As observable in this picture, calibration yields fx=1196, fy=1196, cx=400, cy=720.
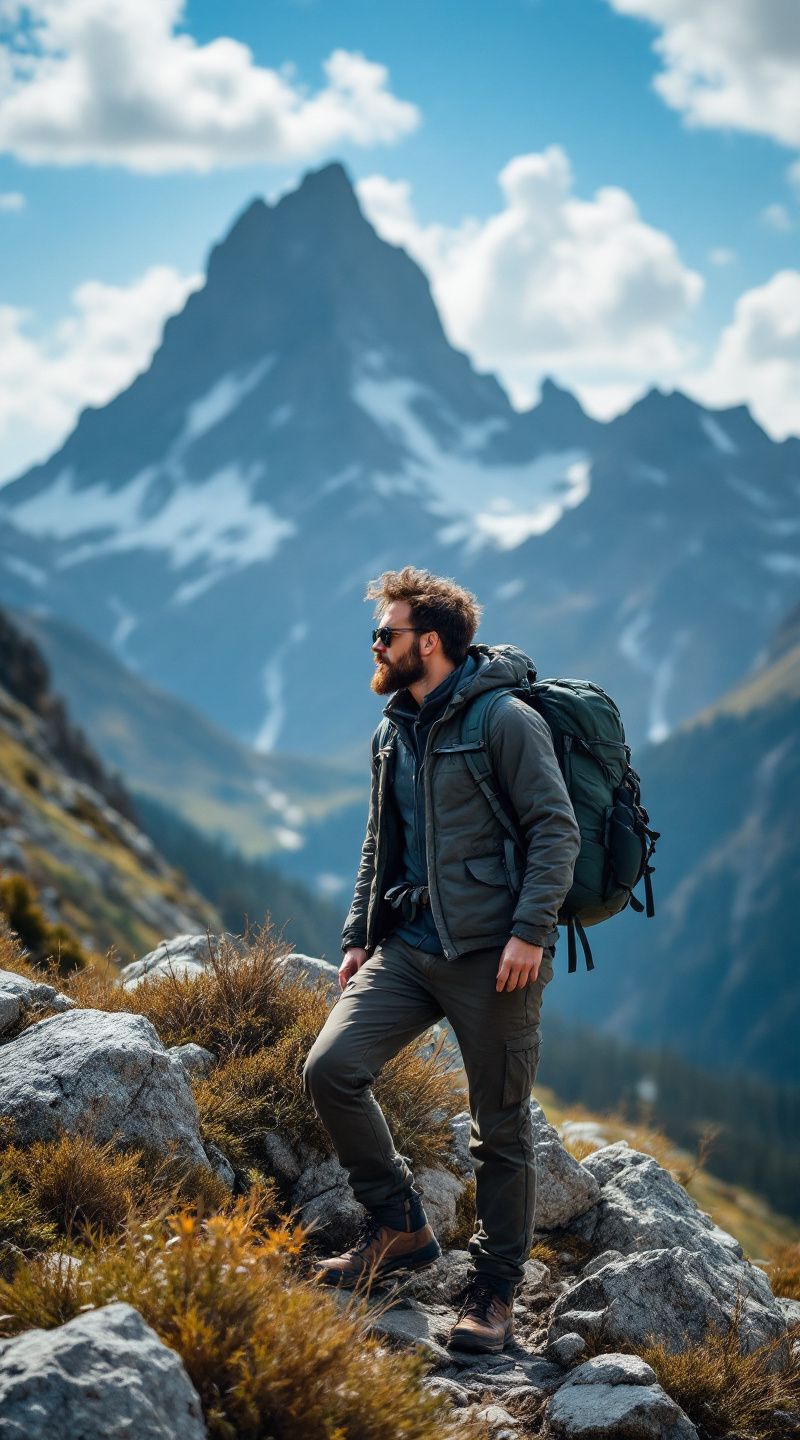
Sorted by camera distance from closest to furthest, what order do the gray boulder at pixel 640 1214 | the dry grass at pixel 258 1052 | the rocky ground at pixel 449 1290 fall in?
the rocky ground at pixel 449 1290
the dry grass at pixel 258 1052
the gray boulder at pixel 640 1214

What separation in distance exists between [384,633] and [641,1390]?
4.32 meters

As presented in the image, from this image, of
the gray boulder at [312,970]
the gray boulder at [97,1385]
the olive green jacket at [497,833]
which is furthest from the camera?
the gray boulder at [312,970]

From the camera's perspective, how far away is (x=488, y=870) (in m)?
6.77

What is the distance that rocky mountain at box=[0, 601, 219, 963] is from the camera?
3112cm

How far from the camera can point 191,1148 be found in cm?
697

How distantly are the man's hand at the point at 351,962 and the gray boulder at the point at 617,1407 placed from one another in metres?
2.59

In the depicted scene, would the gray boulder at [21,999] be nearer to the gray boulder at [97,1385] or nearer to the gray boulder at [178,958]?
the gray boulder at [178,958]

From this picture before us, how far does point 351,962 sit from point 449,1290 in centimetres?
217

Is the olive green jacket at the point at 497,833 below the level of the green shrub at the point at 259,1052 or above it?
above

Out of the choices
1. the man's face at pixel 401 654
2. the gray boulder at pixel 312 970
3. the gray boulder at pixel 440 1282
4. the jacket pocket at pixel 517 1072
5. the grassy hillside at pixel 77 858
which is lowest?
the gray boulder at pixel 440 1282

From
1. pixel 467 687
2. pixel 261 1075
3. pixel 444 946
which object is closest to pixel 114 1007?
pixel 261 1075

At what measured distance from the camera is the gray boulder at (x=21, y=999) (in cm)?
789

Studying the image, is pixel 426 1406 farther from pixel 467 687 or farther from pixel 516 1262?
pixel 467 687

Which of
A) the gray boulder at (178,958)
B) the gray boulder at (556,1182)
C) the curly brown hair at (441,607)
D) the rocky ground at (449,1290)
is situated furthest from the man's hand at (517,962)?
the gray boulder at (178,958)
